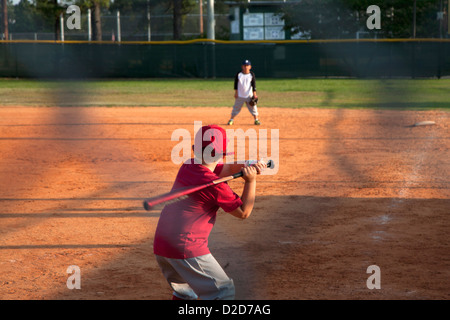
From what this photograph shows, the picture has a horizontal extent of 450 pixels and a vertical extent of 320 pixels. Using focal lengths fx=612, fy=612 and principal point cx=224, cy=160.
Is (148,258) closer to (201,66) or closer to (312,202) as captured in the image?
(312,202)

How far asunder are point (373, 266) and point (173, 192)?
112 inches

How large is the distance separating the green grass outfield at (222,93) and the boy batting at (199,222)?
695 inches

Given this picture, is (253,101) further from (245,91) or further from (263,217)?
A: (263,217)

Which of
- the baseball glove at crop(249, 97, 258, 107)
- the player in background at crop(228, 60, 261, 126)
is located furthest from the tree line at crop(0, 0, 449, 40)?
the baseball glove at crop(249, 97, 258, 107)

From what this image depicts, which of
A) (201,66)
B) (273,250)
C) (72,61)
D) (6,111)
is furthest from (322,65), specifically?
(273,250)

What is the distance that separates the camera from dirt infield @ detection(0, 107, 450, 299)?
549 centimetres

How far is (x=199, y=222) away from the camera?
4.06 meters

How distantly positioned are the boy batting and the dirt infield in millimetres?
1121

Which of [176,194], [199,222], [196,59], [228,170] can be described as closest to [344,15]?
[196,59]

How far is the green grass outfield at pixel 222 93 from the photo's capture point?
2270 centimetres

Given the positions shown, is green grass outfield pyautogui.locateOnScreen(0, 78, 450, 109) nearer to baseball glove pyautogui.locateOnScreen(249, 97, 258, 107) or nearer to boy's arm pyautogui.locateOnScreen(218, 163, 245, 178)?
baseball glove pyautogui.locateOnScreen(249, 97, 258, 107)

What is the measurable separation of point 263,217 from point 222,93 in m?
19.5

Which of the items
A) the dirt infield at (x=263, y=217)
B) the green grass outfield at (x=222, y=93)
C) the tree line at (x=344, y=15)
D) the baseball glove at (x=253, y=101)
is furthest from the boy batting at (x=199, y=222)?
the tree line at (x=344, y=15)

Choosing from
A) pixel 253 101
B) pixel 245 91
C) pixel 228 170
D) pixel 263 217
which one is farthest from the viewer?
pixel 245 91
